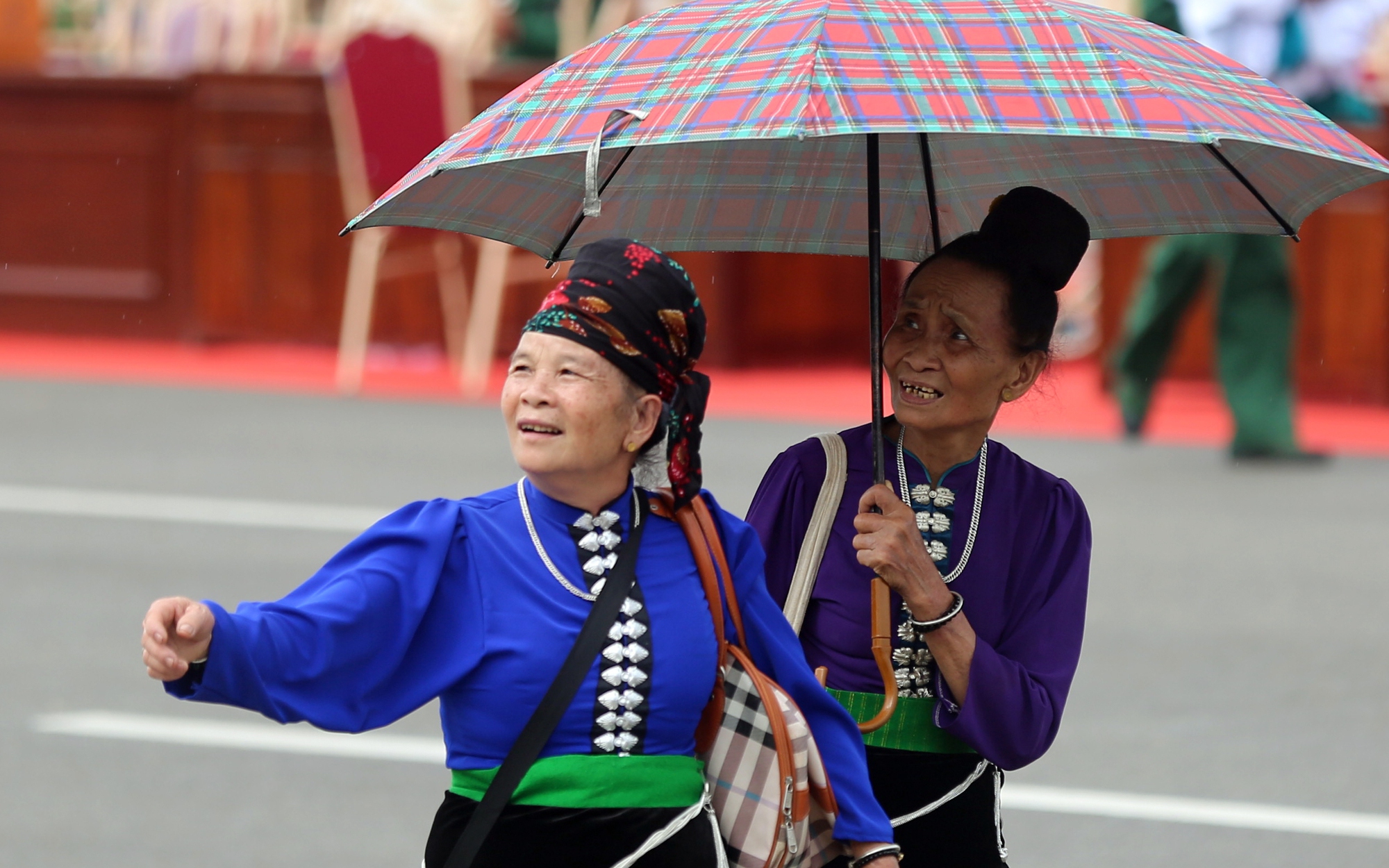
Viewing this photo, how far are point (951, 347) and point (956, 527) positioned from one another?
0.85 ft

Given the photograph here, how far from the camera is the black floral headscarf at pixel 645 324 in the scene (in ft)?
9.30

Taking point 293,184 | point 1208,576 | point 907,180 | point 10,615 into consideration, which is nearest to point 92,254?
point 293,184

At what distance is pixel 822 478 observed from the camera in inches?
133

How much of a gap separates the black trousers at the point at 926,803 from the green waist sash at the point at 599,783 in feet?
1.67

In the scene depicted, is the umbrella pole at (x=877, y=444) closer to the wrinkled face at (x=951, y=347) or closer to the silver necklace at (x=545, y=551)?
the wrinkled face at (x=951, y=347)

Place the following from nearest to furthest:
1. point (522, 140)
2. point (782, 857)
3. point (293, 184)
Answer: point (782, 857) < point (522, 140) < point (293, 184)

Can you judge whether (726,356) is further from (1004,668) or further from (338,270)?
(1004,668)

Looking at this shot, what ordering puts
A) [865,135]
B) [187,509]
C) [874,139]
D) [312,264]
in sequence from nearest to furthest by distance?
[874,139]
[865,135]
[187,509]
[312,264]

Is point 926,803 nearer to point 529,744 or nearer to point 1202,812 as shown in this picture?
point 529,744

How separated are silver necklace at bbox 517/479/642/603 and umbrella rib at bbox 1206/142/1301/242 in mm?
1276

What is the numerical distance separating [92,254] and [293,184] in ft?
6.30

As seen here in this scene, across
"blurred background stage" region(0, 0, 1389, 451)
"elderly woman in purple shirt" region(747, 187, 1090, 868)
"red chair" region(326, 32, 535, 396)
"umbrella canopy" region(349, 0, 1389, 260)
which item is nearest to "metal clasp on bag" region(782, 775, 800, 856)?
"elderly woman in purple shirt" region(747, 187, 1090, 868)

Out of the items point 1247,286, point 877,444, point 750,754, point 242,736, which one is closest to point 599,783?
point 750,754

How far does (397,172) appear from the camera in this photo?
1386 centimetres
